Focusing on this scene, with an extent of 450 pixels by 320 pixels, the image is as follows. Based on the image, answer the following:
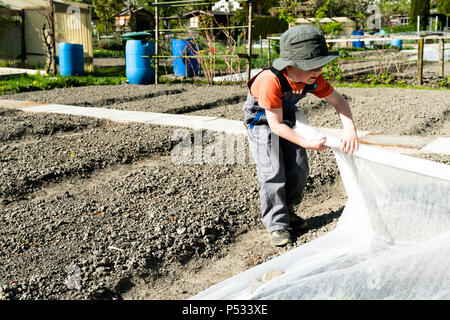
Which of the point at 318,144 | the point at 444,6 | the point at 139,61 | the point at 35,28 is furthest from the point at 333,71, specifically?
the point at 444,6

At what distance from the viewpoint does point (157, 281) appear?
2.34 m

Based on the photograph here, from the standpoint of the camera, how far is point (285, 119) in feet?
8.93

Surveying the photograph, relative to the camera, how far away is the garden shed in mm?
13031

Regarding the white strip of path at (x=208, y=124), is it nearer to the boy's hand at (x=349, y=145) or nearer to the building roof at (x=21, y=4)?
the boy's hand at (x=349, y=145)

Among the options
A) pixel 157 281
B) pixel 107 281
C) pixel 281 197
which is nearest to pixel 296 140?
pixel 281 197

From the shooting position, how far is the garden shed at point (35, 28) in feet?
42.8

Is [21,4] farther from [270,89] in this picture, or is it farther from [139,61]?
[270,89]

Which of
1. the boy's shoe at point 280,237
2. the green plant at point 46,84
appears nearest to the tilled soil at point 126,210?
the boy's shoe at point 280,237

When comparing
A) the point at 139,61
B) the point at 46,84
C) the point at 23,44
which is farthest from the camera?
the point at 23,44

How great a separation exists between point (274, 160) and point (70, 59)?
10.3 meters

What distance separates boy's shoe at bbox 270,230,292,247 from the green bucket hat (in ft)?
3.13
